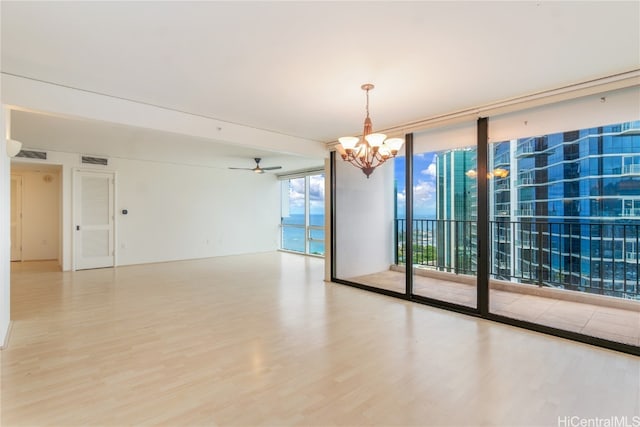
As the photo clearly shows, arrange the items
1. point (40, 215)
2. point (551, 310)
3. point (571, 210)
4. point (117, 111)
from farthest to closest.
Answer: point (40, 215), point (551, 310), point (571, 210), point (117, 111)

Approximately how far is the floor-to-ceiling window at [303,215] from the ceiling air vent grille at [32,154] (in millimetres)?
5856

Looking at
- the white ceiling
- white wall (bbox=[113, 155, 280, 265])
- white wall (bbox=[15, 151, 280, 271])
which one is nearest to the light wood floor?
the white ceiling

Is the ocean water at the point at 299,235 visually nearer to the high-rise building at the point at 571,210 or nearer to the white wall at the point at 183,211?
the white wall at the point at 183,211

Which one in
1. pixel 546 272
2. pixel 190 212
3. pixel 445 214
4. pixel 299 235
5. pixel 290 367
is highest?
pixel 190 212

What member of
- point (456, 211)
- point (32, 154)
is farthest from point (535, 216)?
point (32, 154)

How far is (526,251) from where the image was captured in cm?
469

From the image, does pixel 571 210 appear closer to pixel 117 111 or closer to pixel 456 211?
pixel 456 211

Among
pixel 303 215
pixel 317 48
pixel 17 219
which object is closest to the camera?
pixel 317 48

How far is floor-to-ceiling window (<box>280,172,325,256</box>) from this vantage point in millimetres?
9250

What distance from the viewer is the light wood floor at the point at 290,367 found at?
2.06 meters

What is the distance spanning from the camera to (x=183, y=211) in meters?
8.43

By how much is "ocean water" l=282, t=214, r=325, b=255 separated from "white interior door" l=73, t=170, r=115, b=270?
15.7ft

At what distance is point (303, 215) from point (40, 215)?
706cm

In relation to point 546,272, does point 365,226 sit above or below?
above
